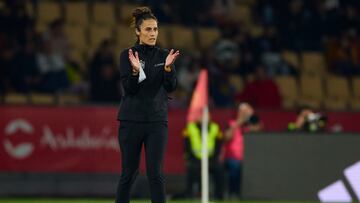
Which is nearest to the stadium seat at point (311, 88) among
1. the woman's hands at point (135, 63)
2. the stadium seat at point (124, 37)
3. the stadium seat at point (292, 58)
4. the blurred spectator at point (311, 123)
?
the stadium seat at point (292, 58)

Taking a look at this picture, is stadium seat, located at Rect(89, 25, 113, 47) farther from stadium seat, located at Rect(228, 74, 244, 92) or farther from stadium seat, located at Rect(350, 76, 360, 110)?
stadium seat, located at Rect(350, 76, 360, 110)

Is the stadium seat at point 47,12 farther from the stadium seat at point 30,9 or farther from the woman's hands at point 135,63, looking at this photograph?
the woman's hands at point 135,63

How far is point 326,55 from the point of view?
25.6 meters

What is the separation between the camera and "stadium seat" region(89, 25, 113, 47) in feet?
75.6

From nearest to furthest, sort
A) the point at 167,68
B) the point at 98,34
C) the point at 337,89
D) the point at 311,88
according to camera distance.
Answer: the point at 167,68, the point at 98,34, the point at 311,88, the point at 337,89

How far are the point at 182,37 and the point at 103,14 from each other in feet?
5.94

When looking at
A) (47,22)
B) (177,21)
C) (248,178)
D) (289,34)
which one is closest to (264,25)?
(289,34)

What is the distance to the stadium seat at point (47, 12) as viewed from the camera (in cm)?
2283

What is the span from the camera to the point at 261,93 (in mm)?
22016

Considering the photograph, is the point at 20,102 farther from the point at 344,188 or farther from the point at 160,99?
the point at 160,99

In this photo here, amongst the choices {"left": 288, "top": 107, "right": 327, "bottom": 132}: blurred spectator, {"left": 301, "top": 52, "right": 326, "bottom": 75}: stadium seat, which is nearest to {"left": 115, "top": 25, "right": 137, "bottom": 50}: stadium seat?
{"left": 301, "top": 52, "right": 326, "bottom": 75}: stadium seat

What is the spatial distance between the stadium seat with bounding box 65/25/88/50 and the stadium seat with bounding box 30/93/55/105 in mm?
1999

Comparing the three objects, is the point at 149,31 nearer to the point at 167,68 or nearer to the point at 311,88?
the point at 167,68

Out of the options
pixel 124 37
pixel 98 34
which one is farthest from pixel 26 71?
pixel 124 37
